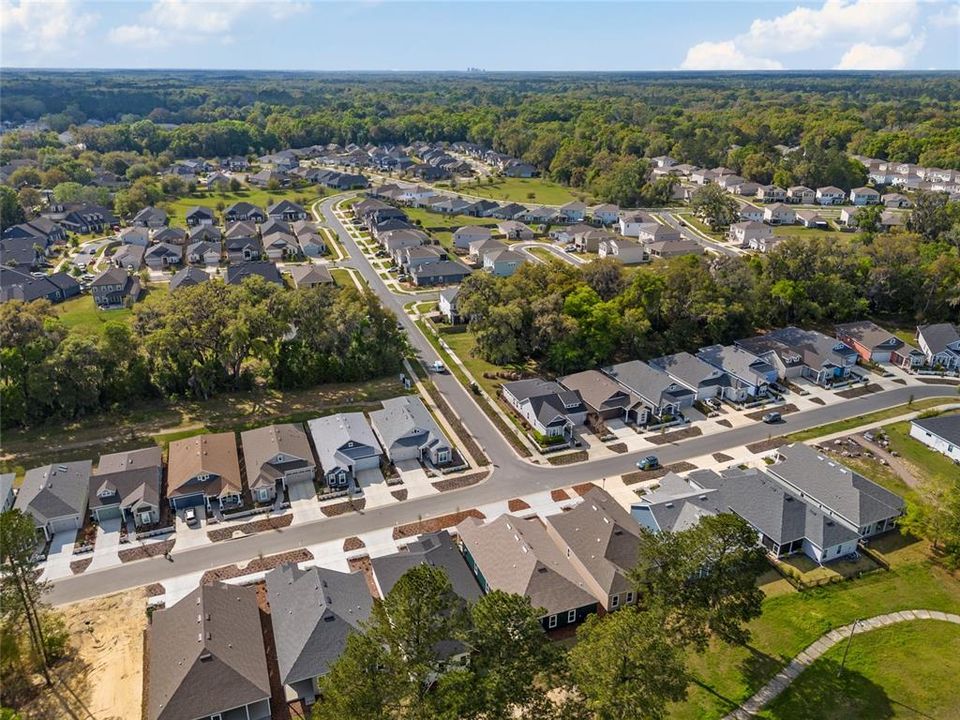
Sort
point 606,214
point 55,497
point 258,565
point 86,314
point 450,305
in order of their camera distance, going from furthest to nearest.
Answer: point 606,214
point 86,314
point 450,305
point 55,497
point 258,565

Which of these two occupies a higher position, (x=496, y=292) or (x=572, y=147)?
(x=572, y=147)

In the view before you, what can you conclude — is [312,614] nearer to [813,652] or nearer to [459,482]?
[459,482]

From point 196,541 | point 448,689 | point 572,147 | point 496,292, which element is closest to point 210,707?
point 448,689

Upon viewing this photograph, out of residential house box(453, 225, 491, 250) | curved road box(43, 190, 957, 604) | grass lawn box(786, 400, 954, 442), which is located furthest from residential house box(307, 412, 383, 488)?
residential house box(453, 225, 491, 250)

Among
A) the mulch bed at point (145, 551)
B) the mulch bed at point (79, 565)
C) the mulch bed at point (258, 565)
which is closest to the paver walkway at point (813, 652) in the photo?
the mulch bed at point (258, 565)

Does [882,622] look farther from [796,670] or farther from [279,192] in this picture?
[279,192]

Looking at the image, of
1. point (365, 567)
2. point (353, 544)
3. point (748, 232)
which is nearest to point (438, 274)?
point (353, 544)

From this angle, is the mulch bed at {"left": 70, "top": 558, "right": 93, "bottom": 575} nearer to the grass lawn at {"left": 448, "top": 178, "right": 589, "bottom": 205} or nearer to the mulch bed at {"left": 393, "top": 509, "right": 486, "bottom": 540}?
the mulch bed at {"left": 393, "top": 509, "right": 486, "bottom": 540}
